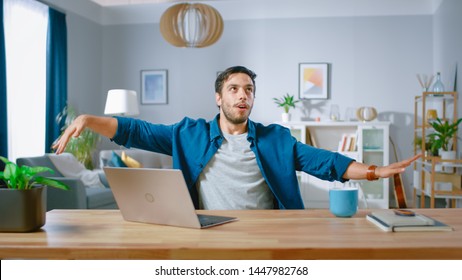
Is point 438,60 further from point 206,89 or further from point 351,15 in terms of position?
point 206,89

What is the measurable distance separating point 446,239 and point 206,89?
5925 mm

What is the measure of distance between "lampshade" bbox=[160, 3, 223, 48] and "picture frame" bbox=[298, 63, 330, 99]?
1434 millimetres

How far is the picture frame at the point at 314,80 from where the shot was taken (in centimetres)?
693

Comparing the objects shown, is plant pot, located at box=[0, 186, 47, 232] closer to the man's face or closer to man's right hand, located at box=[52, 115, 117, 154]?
man's right hand, located at box=[52, 115, 117, 154]

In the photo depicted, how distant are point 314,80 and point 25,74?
3568 millimetres

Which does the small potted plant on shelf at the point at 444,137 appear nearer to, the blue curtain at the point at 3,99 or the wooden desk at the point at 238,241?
the wooden desk at the point at 238,241

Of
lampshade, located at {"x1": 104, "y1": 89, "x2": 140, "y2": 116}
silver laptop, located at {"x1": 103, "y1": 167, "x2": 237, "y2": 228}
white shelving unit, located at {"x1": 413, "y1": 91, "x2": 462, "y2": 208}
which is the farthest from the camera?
lampshade, located at {"x1": 104, "y1": 89, "x2": 140, "y2": 116}

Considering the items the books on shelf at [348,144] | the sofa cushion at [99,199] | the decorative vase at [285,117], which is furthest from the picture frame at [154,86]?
the books on shelf at [348,144]

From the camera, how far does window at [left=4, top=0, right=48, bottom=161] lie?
18.9 ft

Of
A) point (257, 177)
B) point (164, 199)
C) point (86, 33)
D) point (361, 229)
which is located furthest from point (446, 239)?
point (86, 33)

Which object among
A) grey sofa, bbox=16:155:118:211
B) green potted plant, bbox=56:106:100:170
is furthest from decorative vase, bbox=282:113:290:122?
grey sofa, bbox=16:155:118:211

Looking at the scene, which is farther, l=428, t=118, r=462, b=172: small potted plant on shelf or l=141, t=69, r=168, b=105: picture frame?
l=141, t=69, r=168, b=105: picture frame

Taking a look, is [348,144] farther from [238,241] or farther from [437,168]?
[238,241]
